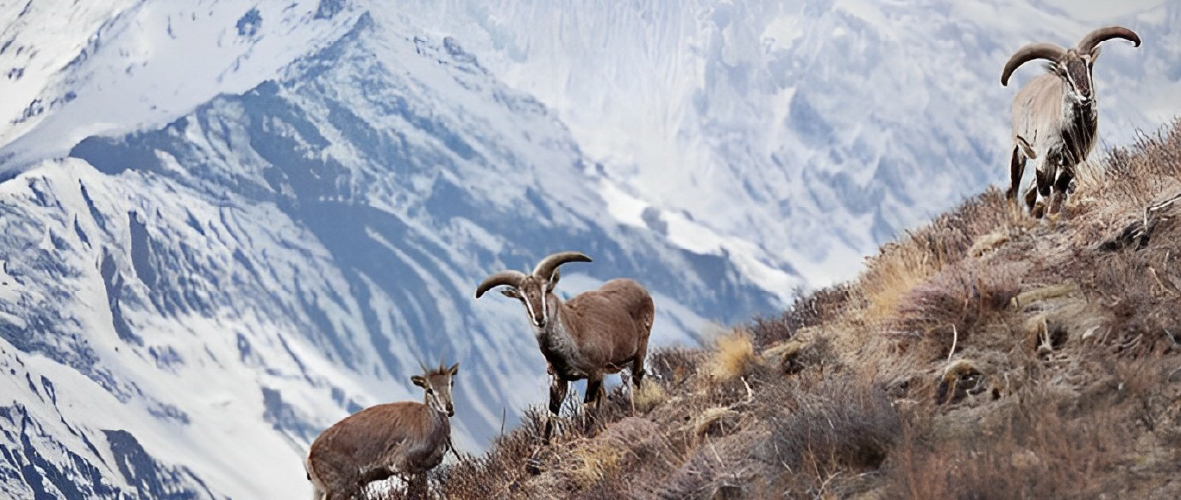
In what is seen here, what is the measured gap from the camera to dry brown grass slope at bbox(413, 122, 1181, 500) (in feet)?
15.1

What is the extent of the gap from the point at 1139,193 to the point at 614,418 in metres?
4.02

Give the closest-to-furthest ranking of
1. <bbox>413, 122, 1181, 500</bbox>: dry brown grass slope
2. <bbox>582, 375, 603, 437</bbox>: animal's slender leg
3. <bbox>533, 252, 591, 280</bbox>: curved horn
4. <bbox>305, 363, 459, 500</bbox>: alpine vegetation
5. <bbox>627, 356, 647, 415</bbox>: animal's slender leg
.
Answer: <bbox>413, 122, 1181, 500</bbox>: dry brown grass slope, <bbox>533, 252, 591, 280</bbox>: curved horn, <bbox>305, 363, 459, 500</bbox>: alpine vegetation, <bbox>582, 375, 603, 437</bbox>: animal's slender leg, <bbox>627, 356, 647, 415</bbox>: animal's slender leg

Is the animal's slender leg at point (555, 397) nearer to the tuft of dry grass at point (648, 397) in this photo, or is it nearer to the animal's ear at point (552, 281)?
the tuft of dry grass at point (648, 397)

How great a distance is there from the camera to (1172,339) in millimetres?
5168

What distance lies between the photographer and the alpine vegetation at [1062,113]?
8.45 metres

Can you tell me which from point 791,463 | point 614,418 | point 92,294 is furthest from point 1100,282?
point 92,294

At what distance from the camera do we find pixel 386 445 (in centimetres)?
932

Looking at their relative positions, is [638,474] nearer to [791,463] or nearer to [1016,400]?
[791,463]

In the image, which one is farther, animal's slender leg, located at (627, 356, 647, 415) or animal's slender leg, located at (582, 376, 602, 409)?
animal's slender leg, located at (627, 356, 647, 415)

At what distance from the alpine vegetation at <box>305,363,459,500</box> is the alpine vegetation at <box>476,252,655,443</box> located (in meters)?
0.91

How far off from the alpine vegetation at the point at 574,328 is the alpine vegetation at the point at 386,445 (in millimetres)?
912

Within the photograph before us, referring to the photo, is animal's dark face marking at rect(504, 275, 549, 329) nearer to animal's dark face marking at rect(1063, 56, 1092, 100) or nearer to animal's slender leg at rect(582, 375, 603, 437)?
animal's slender leg at rect(582, 375, 603, 437)

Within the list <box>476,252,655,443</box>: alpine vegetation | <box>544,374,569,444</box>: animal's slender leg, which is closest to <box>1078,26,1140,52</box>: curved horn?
<box>476,252,655,443</box>: alpine vegetation

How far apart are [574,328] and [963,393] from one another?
12.6ft
